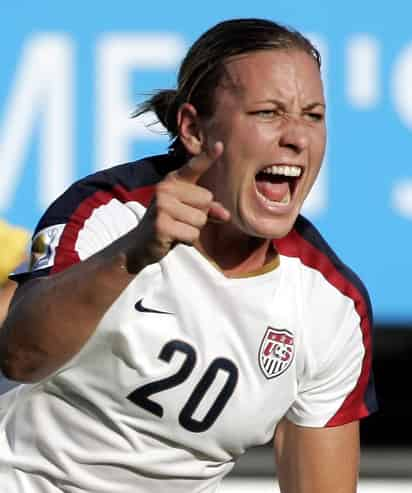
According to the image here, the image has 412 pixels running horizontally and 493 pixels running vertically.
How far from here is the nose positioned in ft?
9.04

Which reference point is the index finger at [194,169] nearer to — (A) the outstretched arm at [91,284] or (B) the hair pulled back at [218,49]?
(A) the outstretched arm at [91,284]

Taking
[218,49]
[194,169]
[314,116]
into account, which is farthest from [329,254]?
[194,169]

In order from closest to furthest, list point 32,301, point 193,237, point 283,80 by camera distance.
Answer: point 193,237 < point 32,301 < point 283,80

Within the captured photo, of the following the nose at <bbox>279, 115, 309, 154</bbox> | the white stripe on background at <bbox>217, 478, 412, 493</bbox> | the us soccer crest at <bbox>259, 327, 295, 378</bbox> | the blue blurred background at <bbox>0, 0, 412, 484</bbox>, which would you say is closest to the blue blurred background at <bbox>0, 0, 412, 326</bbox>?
the blue blurred background at <bbox>0, 0, 412, 484</bbox>

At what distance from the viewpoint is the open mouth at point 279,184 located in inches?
110

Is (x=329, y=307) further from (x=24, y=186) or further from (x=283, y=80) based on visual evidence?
(x=24, y=186)

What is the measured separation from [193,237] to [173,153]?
72 centimetres

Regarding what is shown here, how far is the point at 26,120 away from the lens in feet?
15.8

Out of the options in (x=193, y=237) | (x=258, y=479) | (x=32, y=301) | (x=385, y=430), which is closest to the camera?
(x=193, y=237)

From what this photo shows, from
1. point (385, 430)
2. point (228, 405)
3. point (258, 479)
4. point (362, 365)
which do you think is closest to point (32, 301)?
point (228, 405)

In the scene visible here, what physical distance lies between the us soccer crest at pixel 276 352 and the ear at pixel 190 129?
358 mm

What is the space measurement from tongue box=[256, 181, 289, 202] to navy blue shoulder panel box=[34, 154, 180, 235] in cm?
21

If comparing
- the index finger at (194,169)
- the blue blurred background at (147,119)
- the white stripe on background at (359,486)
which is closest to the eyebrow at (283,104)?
the index finger at (194,169)

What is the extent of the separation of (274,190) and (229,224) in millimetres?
139
